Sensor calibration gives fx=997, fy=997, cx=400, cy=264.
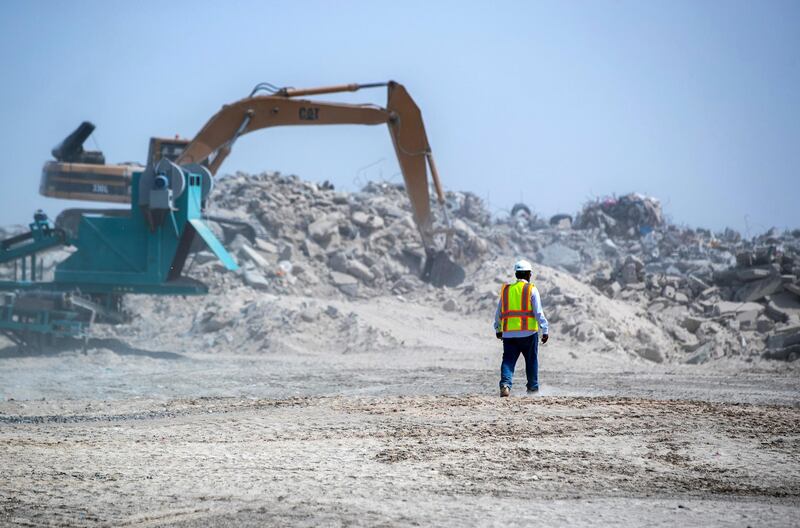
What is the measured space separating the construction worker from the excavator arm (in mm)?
8705

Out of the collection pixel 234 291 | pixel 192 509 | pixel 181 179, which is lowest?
pixel 192 509

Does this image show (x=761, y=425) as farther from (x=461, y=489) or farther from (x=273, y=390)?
(x=273, y=390)

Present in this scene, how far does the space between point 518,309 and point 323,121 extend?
9316mm

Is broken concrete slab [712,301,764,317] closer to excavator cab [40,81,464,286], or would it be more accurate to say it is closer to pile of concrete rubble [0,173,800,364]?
pile of concrete rubble [0,173,800,364]

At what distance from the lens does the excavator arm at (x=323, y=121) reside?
59.3 ft

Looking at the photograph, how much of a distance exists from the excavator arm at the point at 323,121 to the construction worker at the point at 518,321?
871 cm

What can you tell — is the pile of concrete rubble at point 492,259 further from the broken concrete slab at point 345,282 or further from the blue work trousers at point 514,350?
the blue work trousers at point 514,350

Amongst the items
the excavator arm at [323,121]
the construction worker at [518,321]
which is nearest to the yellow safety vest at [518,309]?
the construction worker at [518,321]

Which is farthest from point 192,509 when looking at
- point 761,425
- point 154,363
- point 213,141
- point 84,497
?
point 213,141

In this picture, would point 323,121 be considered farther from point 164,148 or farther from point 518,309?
point 518,309

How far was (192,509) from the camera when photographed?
5.71 metres

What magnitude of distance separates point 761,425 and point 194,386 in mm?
6945

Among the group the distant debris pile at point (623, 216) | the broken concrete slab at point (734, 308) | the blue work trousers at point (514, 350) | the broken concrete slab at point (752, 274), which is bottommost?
the blue work trousers at point (514, 350)

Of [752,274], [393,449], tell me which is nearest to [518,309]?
[393,449]
